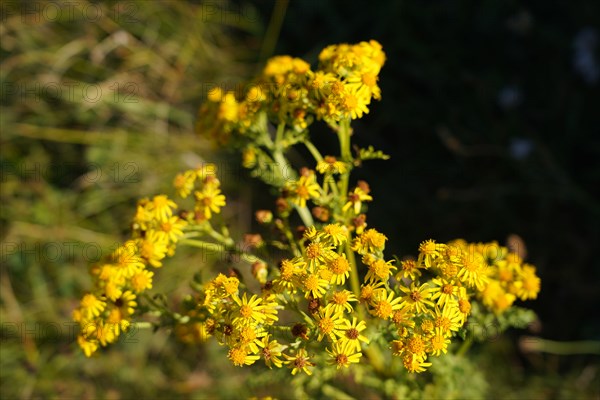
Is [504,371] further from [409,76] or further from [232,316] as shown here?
[232,316]

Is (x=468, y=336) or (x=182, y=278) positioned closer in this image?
(x=468, y=336)

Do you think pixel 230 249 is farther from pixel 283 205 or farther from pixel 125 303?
pixel 125 303

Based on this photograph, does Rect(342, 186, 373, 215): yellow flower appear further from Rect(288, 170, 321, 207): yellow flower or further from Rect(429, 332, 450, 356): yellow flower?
Rect(429, 332, 450, 356): yellow flower

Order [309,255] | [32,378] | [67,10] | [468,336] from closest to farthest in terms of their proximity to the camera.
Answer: [309,255] < [468,336] < [32,378] < [67,10]

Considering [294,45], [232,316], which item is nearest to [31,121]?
[294,45]

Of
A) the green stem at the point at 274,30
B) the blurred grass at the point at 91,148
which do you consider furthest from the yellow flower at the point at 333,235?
the green stem at the point at 274,30

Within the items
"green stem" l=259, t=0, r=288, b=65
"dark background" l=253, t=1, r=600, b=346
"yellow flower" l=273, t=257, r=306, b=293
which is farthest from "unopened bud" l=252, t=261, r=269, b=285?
"green stem" l=259, t=0, r=288, b=65

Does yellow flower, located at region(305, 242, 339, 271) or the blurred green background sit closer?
yellow flower, located at region(305, 242, 339, 271)

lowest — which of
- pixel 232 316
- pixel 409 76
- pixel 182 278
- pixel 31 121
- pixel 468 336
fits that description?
pixel 182 278
